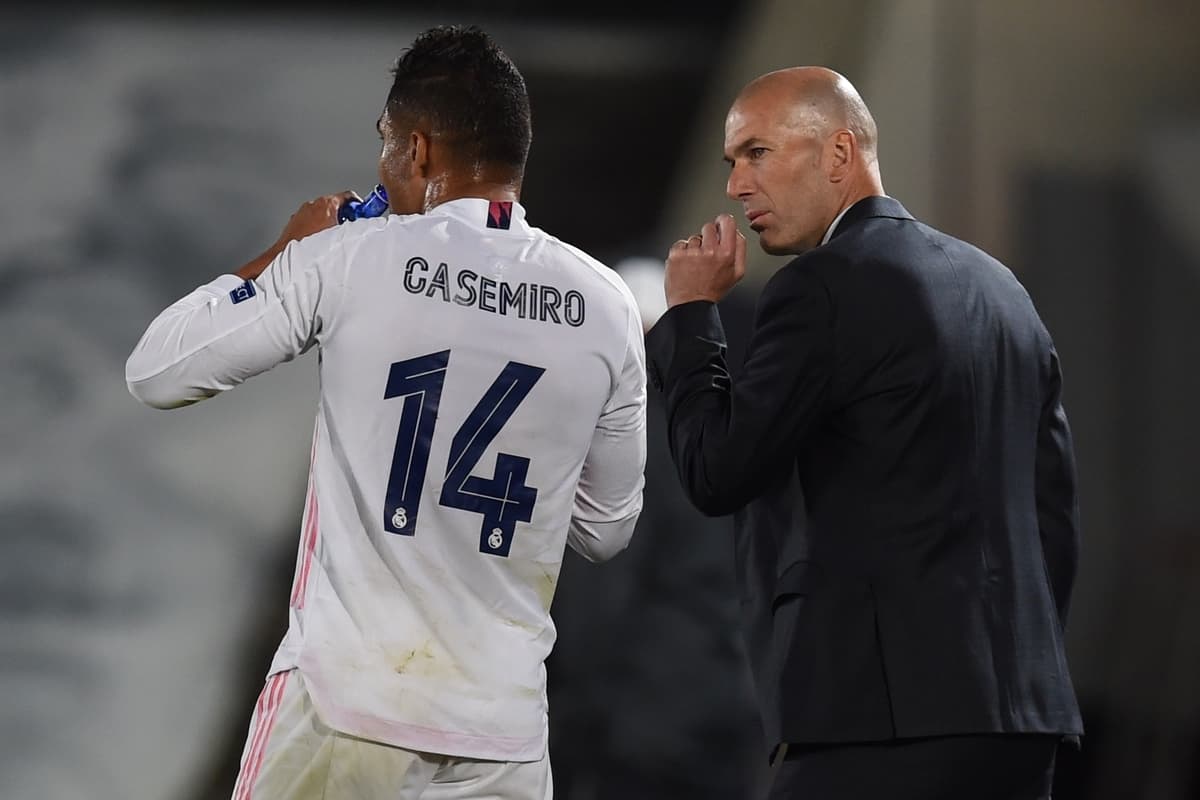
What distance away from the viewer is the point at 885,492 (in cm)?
138

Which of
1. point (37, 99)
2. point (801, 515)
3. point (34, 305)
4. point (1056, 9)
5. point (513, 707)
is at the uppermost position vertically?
point (1056, 9)

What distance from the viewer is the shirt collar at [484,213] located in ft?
4.79

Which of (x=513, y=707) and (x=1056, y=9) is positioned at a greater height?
(x=1056, y=9)

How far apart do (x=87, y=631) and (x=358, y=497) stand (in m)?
1.83

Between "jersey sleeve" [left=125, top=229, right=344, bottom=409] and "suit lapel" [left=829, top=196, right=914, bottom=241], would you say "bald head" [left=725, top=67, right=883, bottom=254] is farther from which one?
"jersey sleeve" [left=125, top=229, right=344, bottom=409]

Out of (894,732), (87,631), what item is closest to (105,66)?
(87,631)

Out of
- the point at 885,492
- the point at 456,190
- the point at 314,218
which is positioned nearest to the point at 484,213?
the point at 456,190

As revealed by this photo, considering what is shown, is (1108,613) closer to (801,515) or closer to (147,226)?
(801,515)

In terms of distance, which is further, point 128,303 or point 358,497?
point 128,303

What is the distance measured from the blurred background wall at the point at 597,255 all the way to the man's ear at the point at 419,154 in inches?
65.9

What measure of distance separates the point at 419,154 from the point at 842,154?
1.55 ft

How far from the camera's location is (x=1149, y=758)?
3.12 metres

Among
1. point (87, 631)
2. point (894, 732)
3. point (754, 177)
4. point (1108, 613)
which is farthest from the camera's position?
point (1108, 613)

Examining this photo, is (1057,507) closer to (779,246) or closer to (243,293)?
(779,246)
